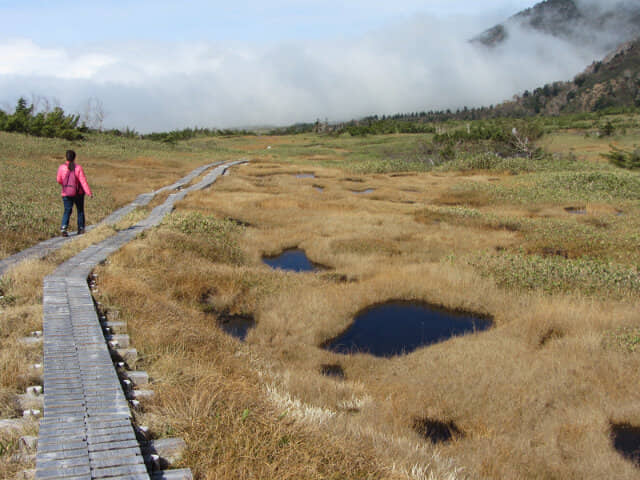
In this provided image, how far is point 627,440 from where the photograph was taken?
7168mm

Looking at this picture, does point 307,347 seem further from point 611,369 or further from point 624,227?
point 624,227

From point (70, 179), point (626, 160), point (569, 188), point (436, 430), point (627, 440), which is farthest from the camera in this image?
point (626, 160)

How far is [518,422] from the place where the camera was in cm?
738

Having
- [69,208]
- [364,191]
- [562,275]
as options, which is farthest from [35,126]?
[562,275]

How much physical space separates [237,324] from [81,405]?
6.71m

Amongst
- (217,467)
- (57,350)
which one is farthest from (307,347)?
(217,467)

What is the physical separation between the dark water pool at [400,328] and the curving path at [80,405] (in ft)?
17.5

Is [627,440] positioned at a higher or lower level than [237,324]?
lower

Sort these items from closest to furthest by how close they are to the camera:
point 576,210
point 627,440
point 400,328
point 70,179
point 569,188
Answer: point 627,440 < point 400,328 < point 70,179 < point 576,210 < point 569,188

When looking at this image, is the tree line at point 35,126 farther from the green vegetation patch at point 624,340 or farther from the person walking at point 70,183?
the green vegetation patch at point 624,340

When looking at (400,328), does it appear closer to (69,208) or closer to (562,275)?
(562,275)

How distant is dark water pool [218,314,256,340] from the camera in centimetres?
1106

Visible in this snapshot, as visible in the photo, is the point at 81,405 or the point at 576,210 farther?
the point at 576,210

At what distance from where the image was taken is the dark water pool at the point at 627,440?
268 inches
